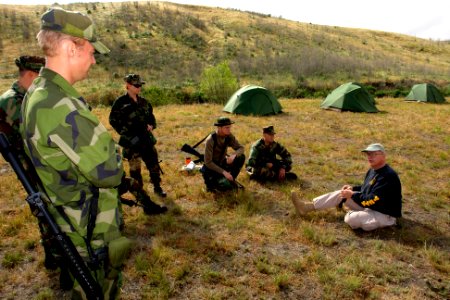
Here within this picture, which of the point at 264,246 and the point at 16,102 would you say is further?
the point at 264,246

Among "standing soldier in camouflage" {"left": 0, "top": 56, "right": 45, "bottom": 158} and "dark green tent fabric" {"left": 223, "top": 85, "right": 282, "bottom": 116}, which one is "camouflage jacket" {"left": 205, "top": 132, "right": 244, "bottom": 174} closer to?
"standing soldier in camouflage" {"left": 0, "top": 56, "right": 45, "bottom": 158}

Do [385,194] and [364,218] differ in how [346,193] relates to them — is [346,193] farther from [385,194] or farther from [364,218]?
[385,194]

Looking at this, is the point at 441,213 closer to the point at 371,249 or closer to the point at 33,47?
the point at 371,249

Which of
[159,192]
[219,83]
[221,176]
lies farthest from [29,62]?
[219,83]

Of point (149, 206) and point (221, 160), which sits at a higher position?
point (221, 160)

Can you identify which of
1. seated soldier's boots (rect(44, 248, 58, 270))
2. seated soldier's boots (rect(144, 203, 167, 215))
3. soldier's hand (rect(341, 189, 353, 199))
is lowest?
seated soldier's boots (rect(44, 248, 58, 270))

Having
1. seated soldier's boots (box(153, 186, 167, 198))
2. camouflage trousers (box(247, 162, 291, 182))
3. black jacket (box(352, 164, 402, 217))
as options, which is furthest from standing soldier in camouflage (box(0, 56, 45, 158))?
black jacket (box(352, 164, 402, 217))

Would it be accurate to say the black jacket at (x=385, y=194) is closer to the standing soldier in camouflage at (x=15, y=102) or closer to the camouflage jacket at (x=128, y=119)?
Result: the camouflage jacket at (x=128, y=119)

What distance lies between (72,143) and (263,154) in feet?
19.7

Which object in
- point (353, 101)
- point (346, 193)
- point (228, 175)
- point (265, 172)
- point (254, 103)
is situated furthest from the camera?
point (353, 101)

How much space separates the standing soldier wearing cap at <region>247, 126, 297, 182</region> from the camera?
7.58 meters

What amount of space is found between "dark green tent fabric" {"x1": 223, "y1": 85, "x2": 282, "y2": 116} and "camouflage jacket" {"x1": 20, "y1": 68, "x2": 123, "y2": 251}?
1393 centimetres

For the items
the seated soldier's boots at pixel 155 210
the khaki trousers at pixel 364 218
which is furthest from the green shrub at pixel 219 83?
the khaki trousers at pixel 364 218

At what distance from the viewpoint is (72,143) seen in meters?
1.96
